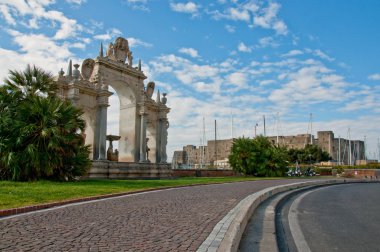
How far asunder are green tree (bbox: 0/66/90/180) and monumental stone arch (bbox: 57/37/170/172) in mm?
5412

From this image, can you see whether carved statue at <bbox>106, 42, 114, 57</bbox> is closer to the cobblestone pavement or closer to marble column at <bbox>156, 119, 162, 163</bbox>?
marble column at <bbox>156, 119, 162, 163</bbox>

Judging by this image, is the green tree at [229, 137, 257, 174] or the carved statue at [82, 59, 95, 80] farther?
the green tree at [229, 137, 257, 174]

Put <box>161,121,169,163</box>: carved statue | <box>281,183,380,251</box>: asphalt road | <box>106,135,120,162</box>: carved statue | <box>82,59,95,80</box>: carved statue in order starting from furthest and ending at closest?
<box>161,121,169,163</box>: carved statue, <box>106,135,120,162</box>: carved statue, <box>82,59,95,80</box>: carved statue, <box>281,183,380,251</box>: asphalt road

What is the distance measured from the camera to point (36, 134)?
16.4m

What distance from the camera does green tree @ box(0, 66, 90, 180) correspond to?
1585 cm

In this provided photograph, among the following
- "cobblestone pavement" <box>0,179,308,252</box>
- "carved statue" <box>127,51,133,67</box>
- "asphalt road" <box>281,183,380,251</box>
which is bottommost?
"asphalt road" <box>281,183,380,251</box>

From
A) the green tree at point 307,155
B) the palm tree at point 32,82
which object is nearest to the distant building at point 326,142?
the green tree at point 307,155

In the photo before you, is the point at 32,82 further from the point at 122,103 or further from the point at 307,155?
the point at 307,155

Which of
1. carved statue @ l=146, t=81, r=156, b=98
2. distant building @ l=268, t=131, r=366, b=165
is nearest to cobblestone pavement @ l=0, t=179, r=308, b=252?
carved statue @ l=146, t=81, r=156, b=98

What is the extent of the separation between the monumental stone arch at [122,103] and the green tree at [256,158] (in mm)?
10148

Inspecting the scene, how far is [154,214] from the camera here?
8172 mm

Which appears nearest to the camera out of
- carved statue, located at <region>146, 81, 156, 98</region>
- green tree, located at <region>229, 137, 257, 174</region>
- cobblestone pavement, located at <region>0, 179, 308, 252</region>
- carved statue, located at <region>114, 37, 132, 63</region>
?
cobblestone pavement, located at <region>0, 179, 308, 252</region>

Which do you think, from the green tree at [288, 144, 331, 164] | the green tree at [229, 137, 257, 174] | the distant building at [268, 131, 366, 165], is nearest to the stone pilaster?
the green tree at [229, 137, 257, 174]

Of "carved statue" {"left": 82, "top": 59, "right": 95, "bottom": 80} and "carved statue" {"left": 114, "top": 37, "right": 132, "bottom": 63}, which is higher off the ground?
"carved statue" {"left": 114, "top": 37, "right": 132, "bottom": 63}
